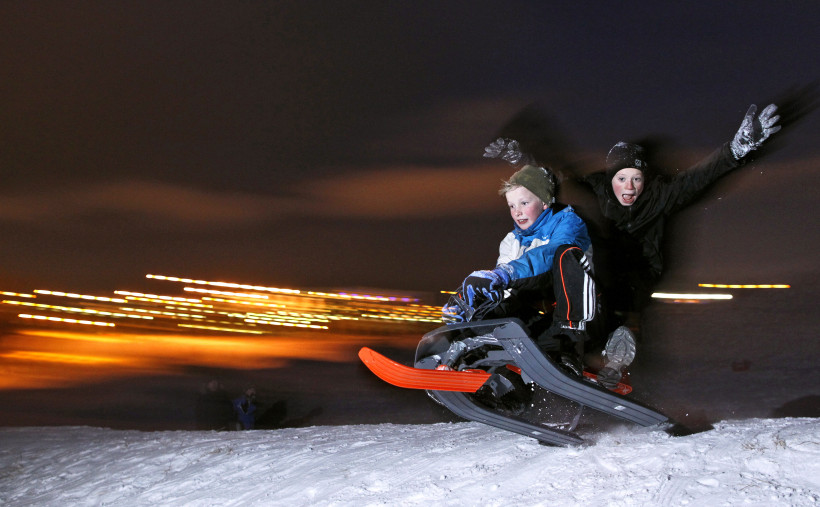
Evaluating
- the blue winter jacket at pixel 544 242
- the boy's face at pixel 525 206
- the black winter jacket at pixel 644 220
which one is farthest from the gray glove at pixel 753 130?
the boy's face at pixel 525 206

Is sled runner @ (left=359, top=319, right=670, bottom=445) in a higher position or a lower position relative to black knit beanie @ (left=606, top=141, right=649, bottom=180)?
lower

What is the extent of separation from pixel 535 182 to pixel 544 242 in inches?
16.5

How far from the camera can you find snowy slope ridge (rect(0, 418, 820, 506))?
357 cm

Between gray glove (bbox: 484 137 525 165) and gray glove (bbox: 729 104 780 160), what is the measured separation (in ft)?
4.50

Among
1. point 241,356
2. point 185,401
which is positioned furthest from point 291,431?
point 241,356

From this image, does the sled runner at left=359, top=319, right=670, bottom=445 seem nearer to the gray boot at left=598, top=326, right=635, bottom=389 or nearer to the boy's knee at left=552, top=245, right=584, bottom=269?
the gray boot at left=598, top=326, right=635, bottom=389

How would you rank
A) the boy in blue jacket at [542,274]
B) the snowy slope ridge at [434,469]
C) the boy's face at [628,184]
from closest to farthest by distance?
the snowy slope ridge at [434,469], the boy in blue jacket at [542,274], the boy's face at [628,184]

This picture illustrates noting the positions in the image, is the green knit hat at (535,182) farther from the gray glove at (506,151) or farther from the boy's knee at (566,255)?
the boy's knee at (566,255)

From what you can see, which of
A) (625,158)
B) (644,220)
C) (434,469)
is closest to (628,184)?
(625,158)

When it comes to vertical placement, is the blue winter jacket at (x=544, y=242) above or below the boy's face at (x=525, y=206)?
below

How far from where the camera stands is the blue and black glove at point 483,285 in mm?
3811

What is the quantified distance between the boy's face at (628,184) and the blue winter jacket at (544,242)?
0.54 metres

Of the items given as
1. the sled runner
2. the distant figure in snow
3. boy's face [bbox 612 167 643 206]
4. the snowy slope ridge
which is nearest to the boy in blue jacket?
the sled runner

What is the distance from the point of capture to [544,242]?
4.17 m
